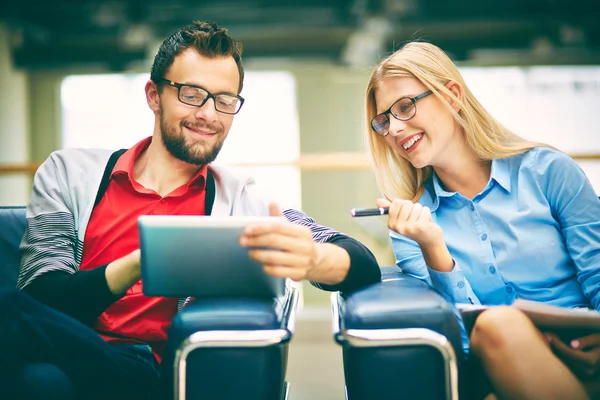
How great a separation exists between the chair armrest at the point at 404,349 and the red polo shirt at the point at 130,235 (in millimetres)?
601

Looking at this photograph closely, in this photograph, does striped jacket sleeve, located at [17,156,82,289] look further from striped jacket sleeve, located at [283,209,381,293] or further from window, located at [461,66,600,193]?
window, located at [461,66,600,193]

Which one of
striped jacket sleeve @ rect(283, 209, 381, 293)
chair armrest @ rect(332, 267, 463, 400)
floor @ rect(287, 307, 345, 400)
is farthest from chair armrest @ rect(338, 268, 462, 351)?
floor @ rect(287, 307, 345, 400)

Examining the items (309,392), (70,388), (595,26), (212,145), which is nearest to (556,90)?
(595,26)

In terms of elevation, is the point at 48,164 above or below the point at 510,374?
above

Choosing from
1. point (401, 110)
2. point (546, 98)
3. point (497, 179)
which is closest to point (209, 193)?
point (401, 110)

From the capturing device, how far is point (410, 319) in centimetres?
113

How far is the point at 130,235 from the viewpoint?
157cm

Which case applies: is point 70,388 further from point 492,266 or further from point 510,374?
point 492,266

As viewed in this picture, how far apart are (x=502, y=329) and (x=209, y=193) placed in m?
0.94

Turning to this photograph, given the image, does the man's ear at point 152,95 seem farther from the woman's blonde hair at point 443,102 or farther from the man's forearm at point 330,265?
the man's forearm at point 330,265

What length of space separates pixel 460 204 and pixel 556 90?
633 cm

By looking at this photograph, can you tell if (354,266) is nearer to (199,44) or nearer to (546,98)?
(199,44)

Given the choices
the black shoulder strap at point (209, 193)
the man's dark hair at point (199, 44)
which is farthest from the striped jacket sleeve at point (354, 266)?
the man's dark hair at point (199, 44)

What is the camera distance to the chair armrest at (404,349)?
43.5 inches
